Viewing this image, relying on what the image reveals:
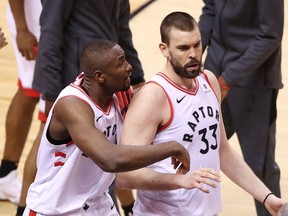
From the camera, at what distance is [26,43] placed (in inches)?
210

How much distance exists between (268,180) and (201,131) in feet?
4.64

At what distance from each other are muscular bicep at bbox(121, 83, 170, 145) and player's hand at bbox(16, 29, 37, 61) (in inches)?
66.8

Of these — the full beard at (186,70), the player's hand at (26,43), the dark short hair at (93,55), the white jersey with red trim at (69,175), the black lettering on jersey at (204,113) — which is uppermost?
the dark short hair at (93,55)

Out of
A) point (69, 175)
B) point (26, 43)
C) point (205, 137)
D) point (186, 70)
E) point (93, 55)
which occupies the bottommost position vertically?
point (26, 43)

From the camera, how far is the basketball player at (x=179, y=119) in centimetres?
370

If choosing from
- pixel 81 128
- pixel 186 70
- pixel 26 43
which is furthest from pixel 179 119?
pixel 26 43

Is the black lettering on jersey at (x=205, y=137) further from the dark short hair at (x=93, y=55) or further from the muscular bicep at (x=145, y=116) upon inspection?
the dark short hair at (x=93, y=55)

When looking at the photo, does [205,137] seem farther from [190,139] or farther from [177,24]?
[177,24]

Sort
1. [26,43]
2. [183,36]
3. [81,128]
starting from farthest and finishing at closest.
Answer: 1. [26,43]
2. [183,36]
3. [81,128]

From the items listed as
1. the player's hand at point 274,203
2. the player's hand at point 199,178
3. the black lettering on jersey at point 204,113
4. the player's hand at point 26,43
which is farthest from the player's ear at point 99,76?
the player's hand at point 26,43

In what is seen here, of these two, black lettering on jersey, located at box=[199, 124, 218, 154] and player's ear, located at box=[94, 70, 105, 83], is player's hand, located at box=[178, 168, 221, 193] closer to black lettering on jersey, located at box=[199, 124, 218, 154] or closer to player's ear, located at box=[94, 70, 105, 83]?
black lettering on jersey, located at box=[199, 124, 218, 154]

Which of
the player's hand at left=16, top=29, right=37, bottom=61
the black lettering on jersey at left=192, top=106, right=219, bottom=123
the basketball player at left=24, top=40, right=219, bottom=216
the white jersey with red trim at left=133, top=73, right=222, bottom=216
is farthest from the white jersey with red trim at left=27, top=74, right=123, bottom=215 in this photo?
the player's hand at left=16, top=29, right=37, bottom=61

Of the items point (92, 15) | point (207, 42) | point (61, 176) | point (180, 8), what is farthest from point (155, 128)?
point (180, 8)

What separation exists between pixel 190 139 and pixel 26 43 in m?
1.85
